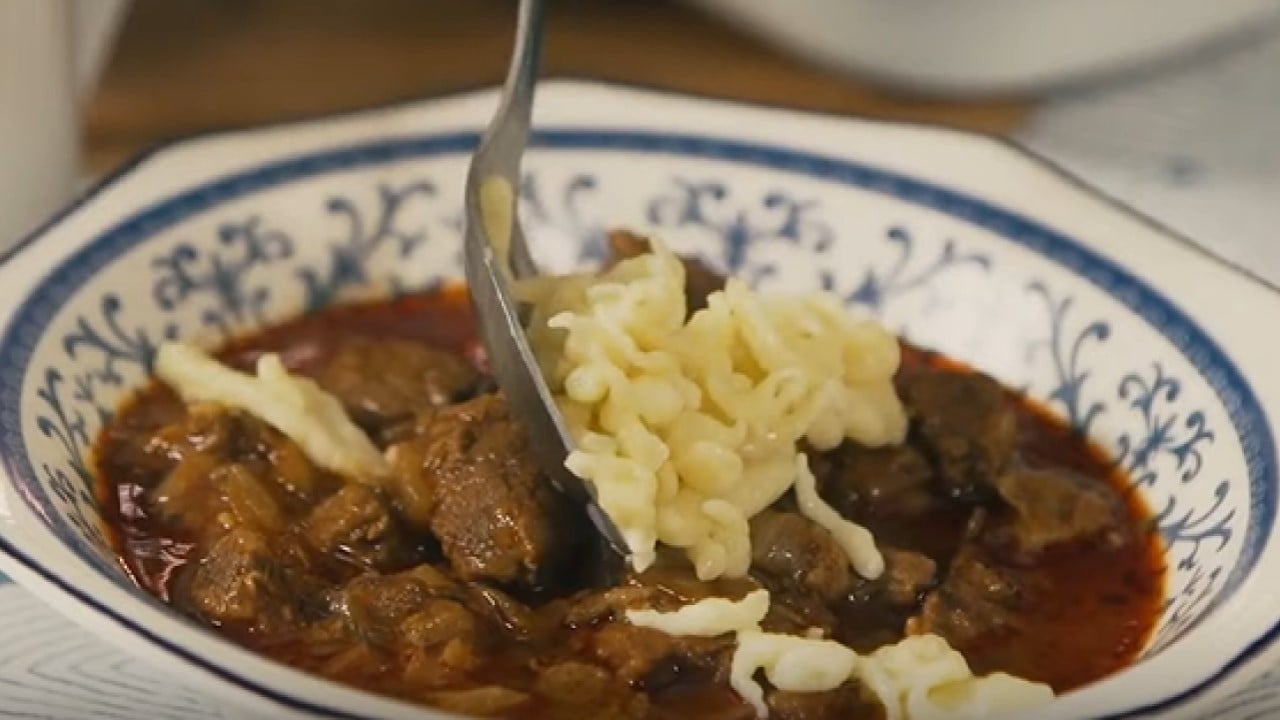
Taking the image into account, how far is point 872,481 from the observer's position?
5.14 feet

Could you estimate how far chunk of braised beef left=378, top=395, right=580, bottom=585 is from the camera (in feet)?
4.65

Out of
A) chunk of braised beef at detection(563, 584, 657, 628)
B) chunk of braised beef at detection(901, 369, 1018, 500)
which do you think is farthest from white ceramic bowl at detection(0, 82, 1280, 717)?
chunk of braised beef at detection(563, 584, 657, 628)

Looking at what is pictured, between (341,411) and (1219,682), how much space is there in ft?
2.74

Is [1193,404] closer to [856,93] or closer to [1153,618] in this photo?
[1153,618]

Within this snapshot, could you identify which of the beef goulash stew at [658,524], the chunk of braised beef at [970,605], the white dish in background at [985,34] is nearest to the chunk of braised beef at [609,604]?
the beef goulash stew at [658,524]

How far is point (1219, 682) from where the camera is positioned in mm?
1145

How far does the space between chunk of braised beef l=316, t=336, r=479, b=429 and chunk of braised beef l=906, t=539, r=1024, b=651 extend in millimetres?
528

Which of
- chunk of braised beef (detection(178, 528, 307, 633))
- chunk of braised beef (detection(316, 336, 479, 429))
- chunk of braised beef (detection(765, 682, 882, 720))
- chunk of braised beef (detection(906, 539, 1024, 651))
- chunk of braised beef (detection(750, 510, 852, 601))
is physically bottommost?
chunk of braised beef (detection(178, 528, 307, 633))

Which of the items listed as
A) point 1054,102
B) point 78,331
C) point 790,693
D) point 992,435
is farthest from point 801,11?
point 790,693

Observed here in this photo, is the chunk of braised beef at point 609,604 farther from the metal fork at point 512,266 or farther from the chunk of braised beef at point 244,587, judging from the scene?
the chunk of braised beef at point 244,587

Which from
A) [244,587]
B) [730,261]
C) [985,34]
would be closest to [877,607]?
[244,587]

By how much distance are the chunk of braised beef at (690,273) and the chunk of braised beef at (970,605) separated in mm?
363

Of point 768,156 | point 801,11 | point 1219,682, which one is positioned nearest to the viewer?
point 1219,682

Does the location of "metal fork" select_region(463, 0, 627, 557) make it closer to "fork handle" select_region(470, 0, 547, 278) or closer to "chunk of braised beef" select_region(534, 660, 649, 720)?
"fork handle" select_region(470, 0, 547, 278)
